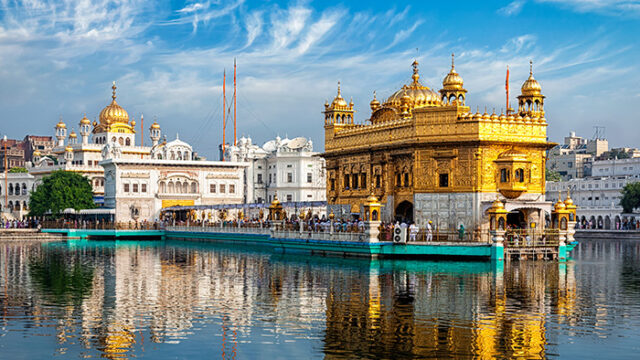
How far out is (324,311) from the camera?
1986 centimetres

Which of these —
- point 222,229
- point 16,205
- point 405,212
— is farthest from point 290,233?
point 16,205

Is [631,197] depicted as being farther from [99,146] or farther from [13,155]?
[13,155]

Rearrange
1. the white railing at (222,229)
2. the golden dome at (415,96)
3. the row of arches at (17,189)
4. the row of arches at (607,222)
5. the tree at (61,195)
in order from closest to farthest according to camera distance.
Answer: the golden dome at (415,96)
the white railing at (222,229)
the tree at (61,195)
the row of arches at (607,222)
the row of arches at (17,189)

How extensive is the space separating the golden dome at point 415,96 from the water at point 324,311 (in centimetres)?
1469

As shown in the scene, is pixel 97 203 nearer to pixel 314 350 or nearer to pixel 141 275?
pixel 141 275

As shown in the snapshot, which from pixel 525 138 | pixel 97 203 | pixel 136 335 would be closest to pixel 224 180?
pixel 97 203

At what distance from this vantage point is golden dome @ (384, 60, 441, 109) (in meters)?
46.1

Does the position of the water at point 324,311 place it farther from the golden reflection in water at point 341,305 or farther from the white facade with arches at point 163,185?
the white facade with arches at point 163,185

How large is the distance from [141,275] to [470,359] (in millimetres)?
18352

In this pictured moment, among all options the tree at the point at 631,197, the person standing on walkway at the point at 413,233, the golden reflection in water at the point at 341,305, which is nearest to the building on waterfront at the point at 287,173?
the tree at the point at 631,197

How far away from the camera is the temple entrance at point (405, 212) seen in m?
41.2

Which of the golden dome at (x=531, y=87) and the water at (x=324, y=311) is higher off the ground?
the golden dome at (x=531, y=87)

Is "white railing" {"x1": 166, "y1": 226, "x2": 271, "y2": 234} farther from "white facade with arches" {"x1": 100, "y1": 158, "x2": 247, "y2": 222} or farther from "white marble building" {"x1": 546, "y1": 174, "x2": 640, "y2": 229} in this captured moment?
"white marble building" {"x1": 546, "y1": 174, "x2": 640, "y2": 229}

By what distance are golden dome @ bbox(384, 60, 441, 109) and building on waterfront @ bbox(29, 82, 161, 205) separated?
4455 centimetres
